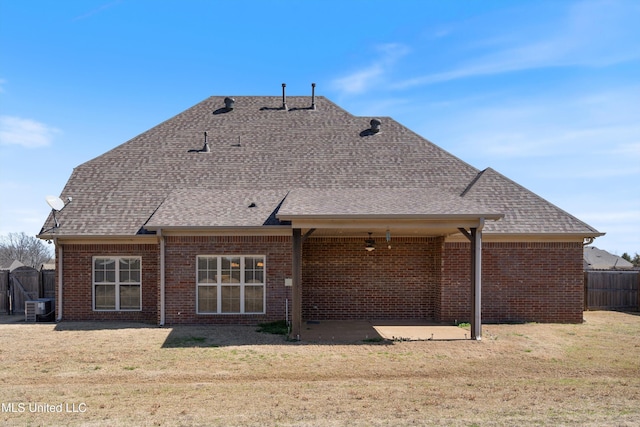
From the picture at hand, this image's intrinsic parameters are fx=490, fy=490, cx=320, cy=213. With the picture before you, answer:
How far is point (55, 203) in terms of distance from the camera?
596 inches

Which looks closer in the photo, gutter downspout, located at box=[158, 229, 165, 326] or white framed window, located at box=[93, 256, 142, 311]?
gutter downspout, located at box=[158, 229, 165, 326]

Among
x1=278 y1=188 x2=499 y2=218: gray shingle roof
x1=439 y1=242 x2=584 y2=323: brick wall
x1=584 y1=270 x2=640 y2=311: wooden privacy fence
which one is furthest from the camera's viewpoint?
x1=584 y1=270 x2=640 y2=311: wooden privacy fence

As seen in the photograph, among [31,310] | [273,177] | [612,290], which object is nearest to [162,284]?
Answer: [31,310]

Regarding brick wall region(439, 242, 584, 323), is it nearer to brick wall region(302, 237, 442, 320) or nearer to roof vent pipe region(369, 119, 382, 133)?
brick wall region(302, 237, 442, 320)

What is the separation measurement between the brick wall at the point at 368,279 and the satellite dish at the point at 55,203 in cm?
776

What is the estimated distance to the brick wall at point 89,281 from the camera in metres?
14.9

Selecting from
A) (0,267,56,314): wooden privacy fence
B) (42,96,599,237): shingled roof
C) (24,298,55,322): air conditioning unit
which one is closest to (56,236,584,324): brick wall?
(42,96,599,237): shingled roof

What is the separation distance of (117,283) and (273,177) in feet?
19.9

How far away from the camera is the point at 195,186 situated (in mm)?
16656

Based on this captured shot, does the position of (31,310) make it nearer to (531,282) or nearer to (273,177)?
(273,177)

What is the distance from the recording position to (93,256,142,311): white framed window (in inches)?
587

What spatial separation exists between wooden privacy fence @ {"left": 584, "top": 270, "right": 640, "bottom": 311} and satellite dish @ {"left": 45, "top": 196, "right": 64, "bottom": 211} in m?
19.0

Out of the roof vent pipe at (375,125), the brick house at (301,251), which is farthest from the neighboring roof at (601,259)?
the roof vent pipe at (375,125)

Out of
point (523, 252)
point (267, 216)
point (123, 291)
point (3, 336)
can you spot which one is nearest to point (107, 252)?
point (123, 291)
